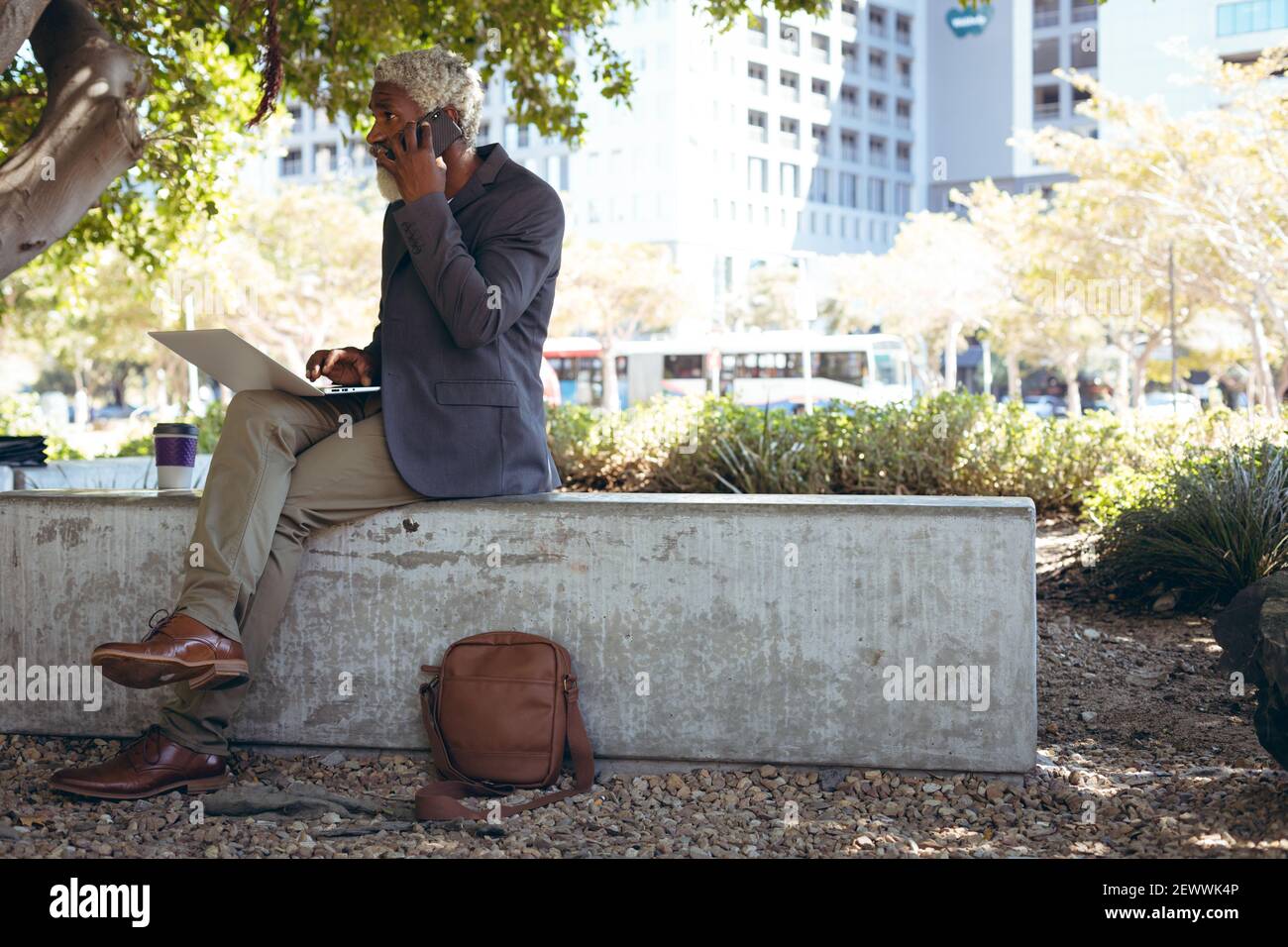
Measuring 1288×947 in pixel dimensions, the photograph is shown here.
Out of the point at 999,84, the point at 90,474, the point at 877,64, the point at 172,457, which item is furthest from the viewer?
the point at 877,64

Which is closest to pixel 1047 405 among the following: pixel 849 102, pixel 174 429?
pixel 849 102

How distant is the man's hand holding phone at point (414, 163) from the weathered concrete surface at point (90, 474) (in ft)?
9.15

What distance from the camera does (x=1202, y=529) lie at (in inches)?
243

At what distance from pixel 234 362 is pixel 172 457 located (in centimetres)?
101

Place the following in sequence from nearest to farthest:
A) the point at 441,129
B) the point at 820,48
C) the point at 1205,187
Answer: the point at 441,129 → the point at 1205,187 → the point at 820,48

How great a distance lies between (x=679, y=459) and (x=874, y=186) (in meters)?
73.2

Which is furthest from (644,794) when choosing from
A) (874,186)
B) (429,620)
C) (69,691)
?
(874,186)

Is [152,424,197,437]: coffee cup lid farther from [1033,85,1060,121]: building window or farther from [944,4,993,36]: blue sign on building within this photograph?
[1033,85,1060,121]: building window

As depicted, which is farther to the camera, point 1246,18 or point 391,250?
point 1246,18

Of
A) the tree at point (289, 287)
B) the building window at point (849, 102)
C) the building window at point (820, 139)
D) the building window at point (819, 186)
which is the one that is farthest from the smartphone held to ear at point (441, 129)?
the building window at point (849, 102)

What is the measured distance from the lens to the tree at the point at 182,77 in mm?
5207

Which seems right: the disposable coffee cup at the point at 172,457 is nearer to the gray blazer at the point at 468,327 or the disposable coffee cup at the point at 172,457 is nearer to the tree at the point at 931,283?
the gray blazer at the point at 468,327

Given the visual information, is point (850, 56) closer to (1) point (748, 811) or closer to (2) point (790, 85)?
(2) point (790, 85)

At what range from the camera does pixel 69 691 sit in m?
4.37
